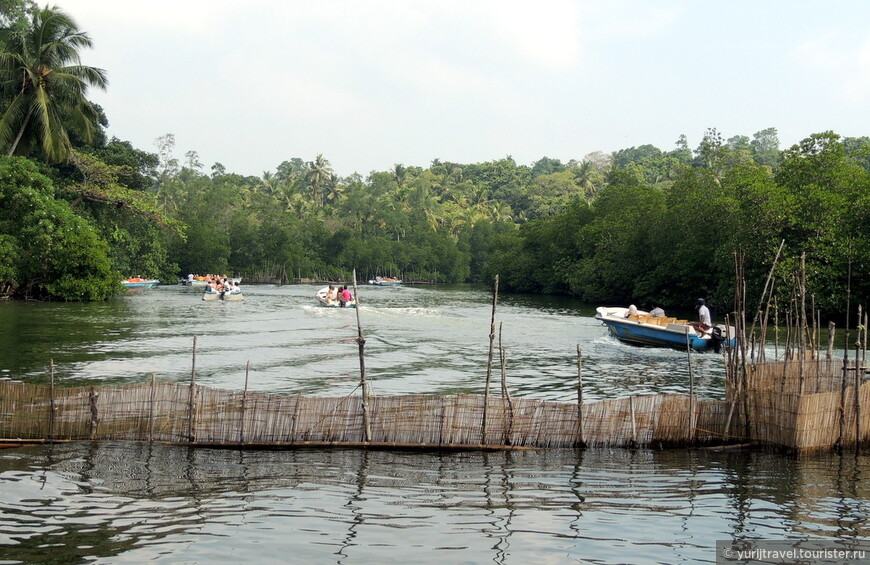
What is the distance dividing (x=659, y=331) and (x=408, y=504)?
19420 millimetres

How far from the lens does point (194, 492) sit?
430 inches

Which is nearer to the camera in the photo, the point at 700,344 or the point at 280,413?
the point at 280,413

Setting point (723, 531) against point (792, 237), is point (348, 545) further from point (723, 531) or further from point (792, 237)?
point (792, 237)

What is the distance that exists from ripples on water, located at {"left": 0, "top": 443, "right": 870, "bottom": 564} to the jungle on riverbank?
6771 millimetres

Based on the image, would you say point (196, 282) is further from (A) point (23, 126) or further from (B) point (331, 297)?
(A) point (23, 126)

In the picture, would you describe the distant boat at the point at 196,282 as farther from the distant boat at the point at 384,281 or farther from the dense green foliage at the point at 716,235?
the dense green foliage at the point at 716,235

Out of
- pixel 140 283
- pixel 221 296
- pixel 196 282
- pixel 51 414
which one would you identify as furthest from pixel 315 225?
pixel 51 414

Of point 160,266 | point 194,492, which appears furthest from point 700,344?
point 160,266

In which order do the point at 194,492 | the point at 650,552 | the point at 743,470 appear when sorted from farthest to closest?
the point at 743,470, the point at 194,492, the point at 650,552

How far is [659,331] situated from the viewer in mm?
28266

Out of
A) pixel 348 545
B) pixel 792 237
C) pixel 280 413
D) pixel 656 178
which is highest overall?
pixel 656 178

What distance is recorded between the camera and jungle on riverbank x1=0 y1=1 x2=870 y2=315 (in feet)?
127

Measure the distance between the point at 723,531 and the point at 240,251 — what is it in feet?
305

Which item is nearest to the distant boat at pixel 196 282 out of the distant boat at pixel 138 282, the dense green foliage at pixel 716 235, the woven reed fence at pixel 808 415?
the distant boat at pixel 138 282
